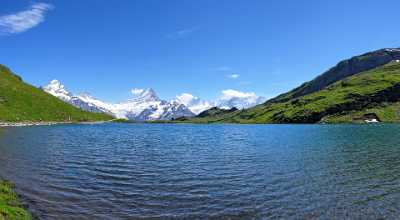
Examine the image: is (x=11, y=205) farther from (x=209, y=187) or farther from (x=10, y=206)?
(x=209, y=187)

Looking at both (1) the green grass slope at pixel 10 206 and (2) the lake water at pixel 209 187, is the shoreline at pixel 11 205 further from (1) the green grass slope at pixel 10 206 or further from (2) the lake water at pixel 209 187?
(2) the lake water at pixel 209 187

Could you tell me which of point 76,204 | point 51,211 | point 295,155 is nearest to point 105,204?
point 76,204

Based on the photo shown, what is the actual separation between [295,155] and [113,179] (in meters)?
35.7

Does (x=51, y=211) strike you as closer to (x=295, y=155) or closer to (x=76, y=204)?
(x=76, y=204)

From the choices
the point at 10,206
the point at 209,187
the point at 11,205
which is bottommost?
the point at 209,187

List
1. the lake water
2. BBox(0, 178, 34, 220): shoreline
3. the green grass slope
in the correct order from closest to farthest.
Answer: the green grass slope, BBox(0, 178, 34, 220): shoreline, the lake water

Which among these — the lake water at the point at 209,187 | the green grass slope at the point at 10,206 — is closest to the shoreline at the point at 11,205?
the green grass slope at the point at 10,206

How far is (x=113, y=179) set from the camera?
138 ft

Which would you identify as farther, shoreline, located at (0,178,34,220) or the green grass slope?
shoreline, located at (0,178,34,220)

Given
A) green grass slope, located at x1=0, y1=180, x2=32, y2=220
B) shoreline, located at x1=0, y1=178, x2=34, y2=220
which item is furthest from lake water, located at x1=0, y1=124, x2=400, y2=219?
green grass slope, located at x1=0, y1=180, x2=32, y2=220

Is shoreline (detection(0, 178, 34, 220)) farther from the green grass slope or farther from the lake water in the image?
the lake water

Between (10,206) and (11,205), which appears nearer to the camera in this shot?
(10,206)

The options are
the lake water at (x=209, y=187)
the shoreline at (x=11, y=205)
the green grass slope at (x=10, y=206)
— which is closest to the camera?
the green grass slope at (x=10, y=206)

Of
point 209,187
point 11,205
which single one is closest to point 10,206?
point 11,205
